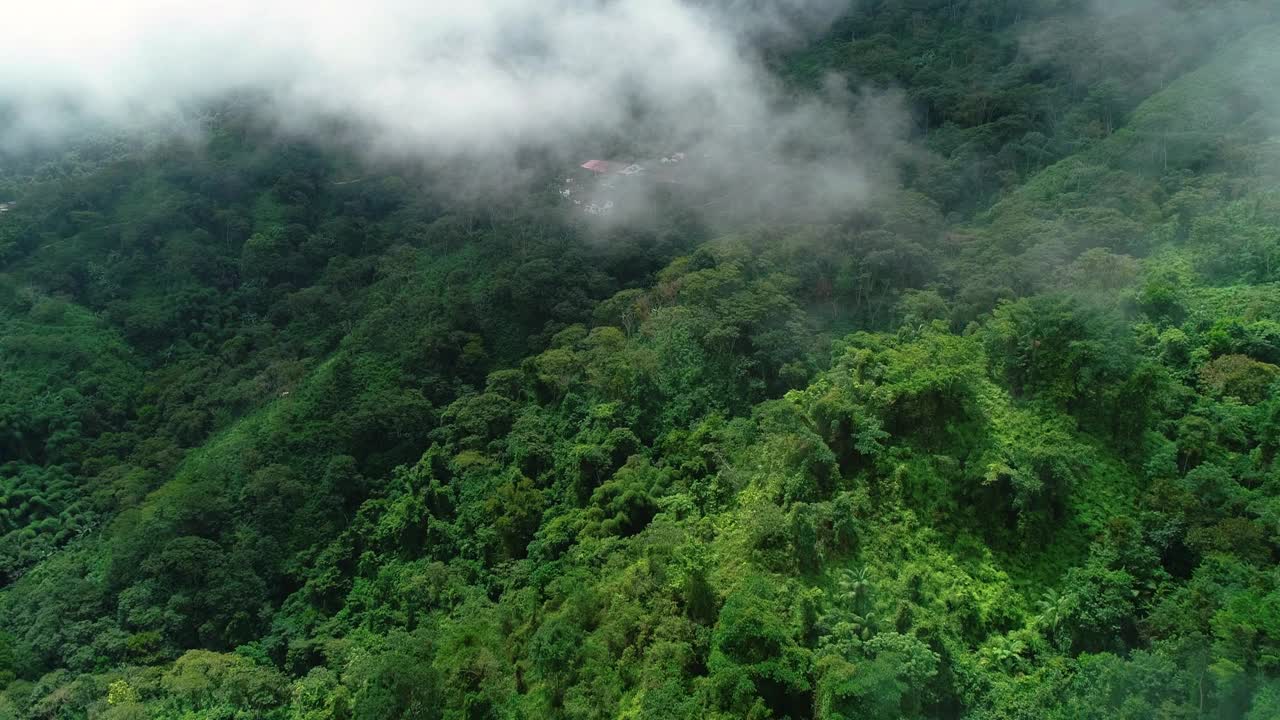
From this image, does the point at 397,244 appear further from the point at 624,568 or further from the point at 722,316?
the point at 624,568

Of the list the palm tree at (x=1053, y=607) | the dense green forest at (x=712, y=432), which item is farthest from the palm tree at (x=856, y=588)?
the palm tree at (x=1053, y=607)

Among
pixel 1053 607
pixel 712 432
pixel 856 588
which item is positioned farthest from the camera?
pixel 712 432

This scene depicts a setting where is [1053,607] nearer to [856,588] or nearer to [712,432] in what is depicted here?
[856,588]

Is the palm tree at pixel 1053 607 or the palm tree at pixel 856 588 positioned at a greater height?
the palm tree at pixel 856 588

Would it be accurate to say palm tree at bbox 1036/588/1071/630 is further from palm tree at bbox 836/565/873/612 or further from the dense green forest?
palm tree at bbox 836/565/873/612

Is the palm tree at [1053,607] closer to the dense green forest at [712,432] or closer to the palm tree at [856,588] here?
the dense green forest at [712,432]

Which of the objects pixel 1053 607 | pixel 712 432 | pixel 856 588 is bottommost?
pixel 1053 607

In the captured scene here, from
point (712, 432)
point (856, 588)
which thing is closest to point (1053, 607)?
point (856, 588)

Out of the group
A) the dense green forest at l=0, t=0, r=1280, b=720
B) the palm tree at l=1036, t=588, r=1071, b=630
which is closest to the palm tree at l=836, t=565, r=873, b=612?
the dense green forest at l=0, t=0, r=1280, b=720

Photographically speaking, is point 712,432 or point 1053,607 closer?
point 1053,607

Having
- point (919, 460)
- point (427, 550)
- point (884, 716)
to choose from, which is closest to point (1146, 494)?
point (919, 460)
